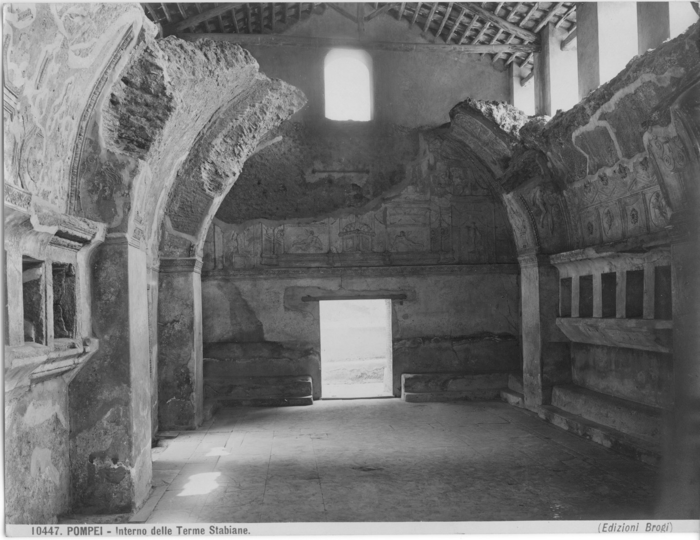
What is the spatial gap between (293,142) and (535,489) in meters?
7.57

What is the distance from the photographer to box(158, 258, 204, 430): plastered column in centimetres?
849

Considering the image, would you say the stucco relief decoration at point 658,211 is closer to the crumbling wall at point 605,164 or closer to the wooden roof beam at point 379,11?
the crumbling wall at point 605,164

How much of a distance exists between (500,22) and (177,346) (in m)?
6.91

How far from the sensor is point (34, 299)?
4008 mm

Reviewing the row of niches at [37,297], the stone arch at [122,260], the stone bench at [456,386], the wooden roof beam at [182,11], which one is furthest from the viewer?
the stone bench at [456,386]

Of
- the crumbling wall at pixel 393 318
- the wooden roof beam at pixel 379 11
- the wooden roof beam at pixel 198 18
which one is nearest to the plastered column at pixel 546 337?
the crumbling wall at pixel 393 318

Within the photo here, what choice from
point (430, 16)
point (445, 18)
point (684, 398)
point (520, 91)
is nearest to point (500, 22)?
point (445, 18)

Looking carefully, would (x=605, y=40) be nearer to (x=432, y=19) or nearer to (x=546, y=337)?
(x=432, y=19)

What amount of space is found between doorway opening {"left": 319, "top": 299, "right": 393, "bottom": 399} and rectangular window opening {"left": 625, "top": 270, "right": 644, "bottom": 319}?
4855 millimetres

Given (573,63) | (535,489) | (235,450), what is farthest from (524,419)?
(573,63)

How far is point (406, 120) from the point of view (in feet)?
37.3

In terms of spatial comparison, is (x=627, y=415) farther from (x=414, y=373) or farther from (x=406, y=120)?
(x=406, y=120)

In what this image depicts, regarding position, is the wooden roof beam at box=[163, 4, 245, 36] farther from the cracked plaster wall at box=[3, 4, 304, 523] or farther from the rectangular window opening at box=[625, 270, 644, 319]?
the rectangular window opening at box=[625, 270, 644, 319]

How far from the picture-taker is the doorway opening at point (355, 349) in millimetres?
13242
